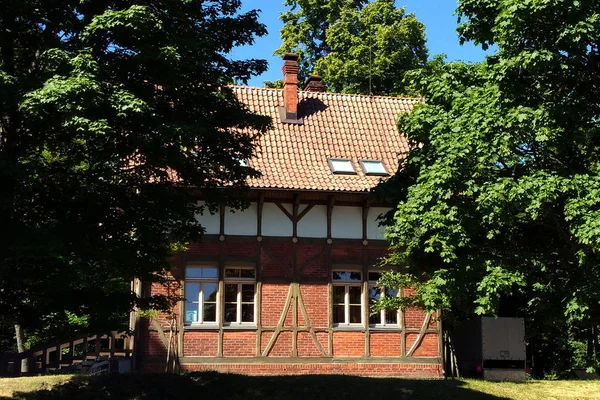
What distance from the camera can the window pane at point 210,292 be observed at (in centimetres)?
2025

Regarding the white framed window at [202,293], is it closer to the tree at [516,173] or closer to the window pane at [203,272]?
the window pane at [203,272]

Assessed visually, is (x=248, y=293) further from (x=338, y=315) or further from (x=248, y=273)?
(x=338, y=315)

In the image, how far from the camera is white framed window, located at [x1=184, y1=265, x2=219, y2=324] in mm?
20094

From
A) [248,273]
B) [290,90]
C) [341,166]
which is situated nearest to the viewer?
[248,273]

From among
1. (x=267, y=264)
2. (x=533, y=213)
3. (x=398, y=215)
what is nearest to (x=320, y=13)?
(x=267, y=264)

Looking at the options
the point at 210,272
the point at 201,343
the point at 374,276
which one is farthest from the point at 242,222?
the point at 374,276

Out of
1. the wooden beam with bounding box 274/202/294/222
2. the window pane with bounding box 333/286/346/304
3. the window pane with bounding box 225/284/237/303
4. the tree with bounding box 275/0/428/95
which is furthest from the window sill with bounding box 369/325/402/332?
the tree with bounding box 275/0/428/95

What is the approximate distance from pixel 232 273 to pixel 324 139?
198 inches

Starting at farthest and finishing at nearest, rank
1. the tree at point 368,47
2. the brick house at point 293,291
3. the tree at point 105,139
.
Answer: the tree at point 368,47, the brick house at point 293,291, the tree at point 105,139

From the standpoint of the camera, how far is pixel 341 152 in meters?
22.4

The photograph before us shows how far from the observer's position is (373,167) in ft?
72.0

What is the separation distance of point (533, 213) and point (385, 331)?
946cm

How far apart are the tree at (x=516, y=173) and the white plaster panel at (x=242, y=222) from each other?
646cm

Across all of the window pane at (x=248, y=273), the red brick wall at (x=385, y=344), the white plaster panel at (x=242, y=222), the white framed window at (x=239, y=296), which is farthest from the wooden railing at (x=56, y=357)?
the red brick wall at (x=385, y=344)
